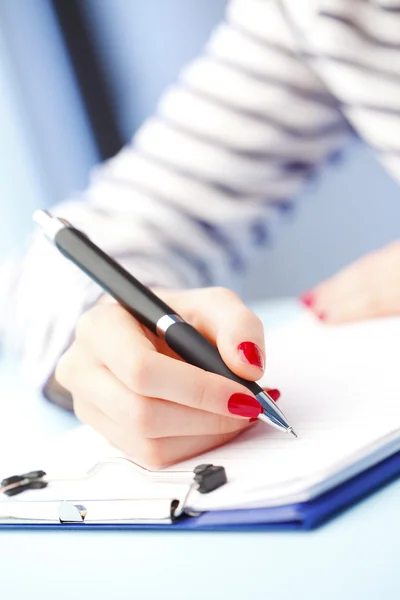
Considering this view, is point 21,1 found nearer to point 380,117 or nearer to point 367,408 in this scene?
point 380,117

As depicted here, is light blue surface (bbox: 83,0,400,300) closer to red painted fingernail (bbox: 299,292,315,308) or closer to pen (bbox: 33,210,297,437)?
red painted fingernail (bbox: 299,292,315,308)

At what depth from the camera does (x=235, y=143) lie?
702mm

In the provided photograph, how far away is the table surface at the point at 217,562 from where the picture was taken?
0.84 feet

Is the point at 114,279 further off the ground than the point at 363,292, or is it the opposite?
the point at 114,279

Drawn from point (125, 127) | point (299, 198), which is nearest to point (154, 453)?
point (299, 198)

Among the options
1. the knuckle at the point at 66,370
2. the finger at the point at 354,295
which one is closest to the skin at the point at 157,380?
the knuckle at the point at 66,370

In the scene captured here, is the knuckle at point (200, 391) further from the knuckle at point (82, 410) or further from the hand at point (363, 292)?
the hand at point (363, 292)

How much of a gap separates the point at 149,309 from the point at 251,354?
6 centimetres

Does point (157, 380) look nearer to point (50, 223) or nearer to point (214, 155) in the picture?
point (50, 223)

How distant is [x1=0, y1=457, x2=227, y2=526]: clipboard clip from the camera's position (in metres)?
0.31

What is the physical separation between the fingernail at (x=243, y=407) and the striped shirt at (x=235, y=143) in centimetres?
24

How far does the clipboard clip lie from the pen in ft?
0.15

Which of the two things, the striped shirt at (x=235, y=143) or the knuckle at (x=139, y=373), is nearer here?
the knuckle at (x=139, y=373)

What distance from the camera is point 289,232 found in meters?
1.00
